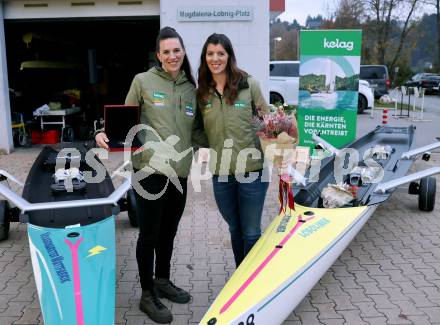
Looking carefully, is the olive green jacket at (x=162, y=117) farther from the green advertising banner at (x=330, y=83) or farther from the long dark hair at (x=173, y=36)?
the green advertising banner at (x=330, y=83)

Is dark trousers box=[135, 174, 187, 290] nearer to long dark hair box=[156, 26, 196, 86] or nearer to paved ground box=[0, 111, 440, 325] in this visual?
paved ground box=[0, 111, 440, 325]

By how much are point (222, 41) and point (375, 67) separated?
2028 centimetres

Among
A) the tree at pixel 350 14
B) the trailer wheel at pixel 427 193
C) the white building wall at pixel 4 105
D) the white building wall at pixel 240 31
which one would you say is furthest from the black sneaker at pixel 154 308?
the tree at pixel 350 14

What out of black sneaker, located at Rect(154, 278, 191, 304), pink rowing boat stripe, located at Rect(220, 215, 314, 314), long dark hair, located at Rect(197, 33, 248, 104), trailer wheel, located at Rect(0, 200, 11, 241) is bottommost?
black sneaker, located at Rect(154, 278, 191, 304)

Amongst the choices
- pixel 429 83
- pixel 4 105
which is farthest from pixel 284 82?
pixel 429 83

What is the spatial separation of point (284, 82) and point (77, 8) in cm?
804

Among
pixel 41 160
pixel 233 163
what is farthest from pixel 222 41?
pixel 41 160

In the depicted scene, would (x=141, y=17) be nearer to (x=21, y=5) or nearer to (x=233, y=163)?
(x=21, y=5)

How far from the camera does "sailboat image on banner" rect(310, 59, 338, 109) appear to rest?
8.29 m

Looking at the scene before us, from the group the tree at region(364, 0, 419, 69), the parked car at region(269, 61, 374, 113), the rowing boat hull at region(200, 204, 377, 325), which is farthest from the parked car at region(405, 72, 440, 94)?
the rowing boat hull at region(200, 204, 377, 325)

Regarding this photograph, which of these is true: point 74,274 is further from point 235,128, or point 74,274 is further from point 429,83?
point 429,83

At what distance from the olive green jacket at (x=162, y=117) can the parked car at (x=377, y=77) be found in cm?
1995

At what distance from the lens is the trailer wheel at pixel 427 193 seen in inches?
226

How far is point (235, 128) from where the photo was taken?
3.23m
